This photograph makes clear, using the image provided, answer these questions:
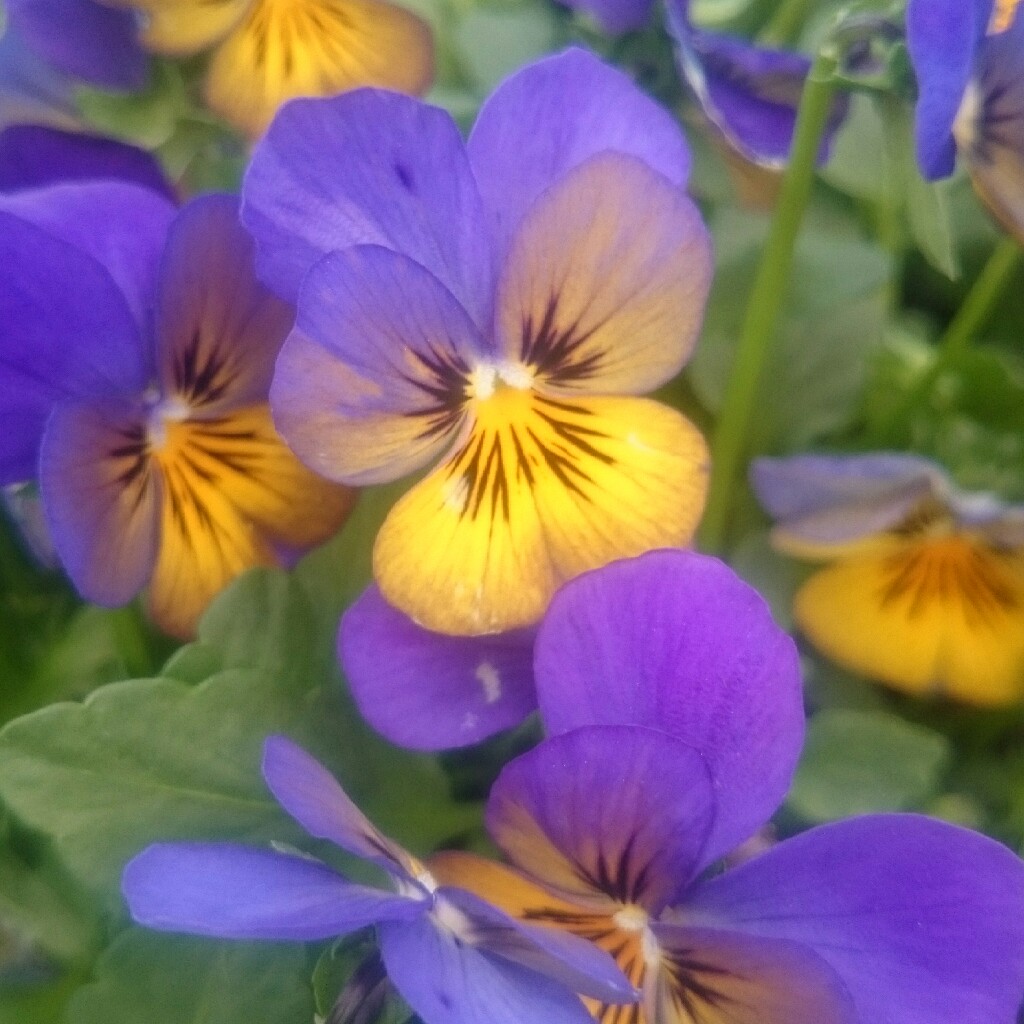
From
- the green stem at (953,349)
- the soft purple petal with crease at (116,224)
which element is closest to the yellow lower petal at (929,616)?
the green stem at (953,349)

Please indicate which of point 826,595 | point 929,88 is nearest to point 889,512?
point 826,595

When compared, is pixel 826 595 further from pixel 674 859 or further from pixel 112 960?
pixel 112 960

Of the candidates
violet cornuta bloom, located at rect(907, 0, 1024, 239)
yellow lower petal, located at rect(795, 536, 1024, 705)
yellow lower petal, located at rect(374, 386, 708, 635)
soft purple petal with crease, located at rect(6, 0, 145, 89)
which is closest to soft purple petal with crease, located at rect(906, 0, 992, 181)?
violet cornuta bloom, located at rect(907, 0, 1024, 239)

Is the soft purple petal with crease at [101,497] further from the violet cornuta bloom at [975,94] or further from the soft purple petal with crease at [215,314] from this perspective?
the violet cornuta bloom at [975,94]

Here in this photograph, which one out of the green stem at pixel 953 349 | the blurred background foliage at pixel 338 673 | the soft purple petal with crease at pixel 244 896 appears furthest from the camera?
the green stem at pixel 953 349

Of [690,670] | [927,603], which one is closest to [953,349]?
[927,603]

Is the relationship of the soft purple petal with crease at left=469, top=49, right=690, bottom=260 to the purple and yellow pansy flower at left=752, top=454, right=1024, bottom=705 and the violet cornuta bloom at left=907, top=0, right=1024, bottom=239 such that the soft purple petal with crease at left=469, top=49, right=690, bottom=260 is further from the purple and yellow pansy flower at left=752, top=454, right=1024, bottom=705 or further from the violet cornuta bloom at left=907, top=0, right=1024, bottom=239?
the purple and yellow pansy flower at left=752, top=454, right=1024, bottom=705
